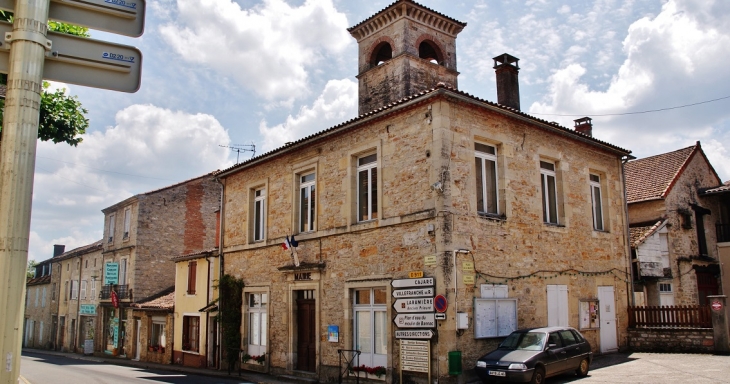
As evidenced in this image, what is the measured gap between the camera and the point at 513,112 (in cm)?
1509

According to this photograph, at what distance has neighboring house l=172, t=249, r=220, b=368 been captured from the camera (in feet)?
72.9

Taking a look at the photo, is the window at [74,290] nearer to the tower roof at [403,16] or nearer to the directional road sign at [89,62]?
the tower roof at [403,16]

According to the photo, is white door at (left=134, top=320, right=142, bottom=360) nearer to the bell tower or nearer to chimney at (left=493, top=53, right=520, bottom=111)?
the bell tower

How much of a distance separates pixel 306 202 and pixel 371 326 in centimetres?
479

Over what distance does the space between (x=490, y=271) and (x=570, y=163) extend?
508cm

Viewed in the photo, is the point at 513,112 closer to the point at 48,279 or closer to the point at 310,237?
the point at 310,237

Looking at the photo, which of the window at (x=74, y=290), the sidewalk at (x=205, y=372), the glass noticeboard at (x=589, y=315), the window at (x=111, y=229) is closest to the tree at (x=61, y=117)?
the sidewalk at (x=205, y=372)

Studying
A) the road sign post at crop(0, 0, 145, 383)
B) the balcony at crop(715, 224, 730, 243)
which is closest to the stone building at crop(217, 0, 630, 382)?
the balcony at crop(715, 224, 730, 243)

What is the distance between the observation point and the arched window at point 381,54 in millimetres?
22688

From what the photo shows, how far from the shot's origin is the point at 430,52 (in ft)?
77.0

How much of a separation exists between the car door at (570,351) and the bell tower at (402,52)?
9.97 meters

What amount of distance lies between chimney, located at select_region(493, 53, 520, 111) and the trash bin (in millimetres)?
8828

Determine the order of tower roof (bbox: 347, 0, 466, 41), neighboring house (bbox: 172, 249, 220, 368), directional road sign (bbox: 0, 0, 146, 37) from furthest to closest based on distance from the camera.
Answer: neighboring house (bbox: 172, 249, 220, 368), tower roof (bbox: 347, 0, 466, 41), directional road sign (bbox: 0, 0, 146, 37)

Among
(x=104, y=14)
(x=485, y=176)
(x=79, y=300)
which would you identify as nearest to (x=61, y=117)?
(x=104, y=14)
